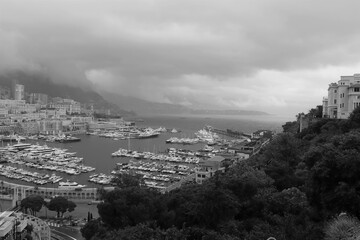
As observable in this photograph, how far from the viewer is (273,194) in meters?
5.65

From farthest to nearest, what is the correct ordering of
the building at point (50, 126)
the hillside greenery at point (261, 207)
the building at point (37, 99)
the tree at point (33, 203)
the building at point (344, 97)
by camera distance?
the building at point (37, 99) → the building at point (50, 126) → the building at point (344, 97) → the tree at point (33, 203) → the hillside greenery at point (261, 207)

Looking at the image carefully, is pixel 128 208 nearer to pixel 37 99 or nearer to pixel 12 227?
pixel 12 227

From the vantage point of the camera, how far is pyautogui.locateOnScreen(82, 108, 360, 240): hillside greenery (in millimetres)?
3684

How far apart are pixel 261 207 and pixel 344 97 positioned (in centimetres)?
754

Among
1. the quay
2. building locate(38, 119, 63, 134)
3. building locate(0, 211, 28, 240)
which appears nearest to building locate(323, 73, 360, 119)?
the quay

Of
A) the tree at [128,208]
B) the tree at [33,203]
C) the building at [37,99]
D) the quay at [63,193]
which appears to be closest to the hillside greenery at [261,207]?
the tree at [128,208]

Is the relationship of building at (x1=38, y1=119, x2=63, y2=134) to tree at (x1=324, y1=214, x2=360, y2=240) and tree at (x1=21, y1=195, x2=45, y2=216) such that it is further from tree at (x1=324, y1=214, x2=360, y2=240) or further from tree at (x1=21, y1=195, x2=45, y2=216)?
tree at (x1=324, y1=214, x2=360, y2=240)

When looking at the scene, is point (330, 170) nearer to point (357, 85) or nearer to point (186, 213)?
point (186, 213)

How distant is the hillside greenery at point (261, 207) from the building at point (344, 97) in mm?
4559

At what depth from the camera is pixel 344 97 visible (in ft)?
37.2

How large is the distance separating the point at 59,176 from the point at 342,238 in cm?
1707

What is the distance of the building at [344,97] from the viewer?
1084cm

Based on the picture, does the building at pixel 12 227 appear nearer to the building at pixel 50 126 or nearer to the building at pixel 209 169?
the building at pixel 209 169

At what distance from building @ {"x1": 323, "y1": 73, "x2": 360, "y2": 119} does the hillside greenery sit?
4.56m
